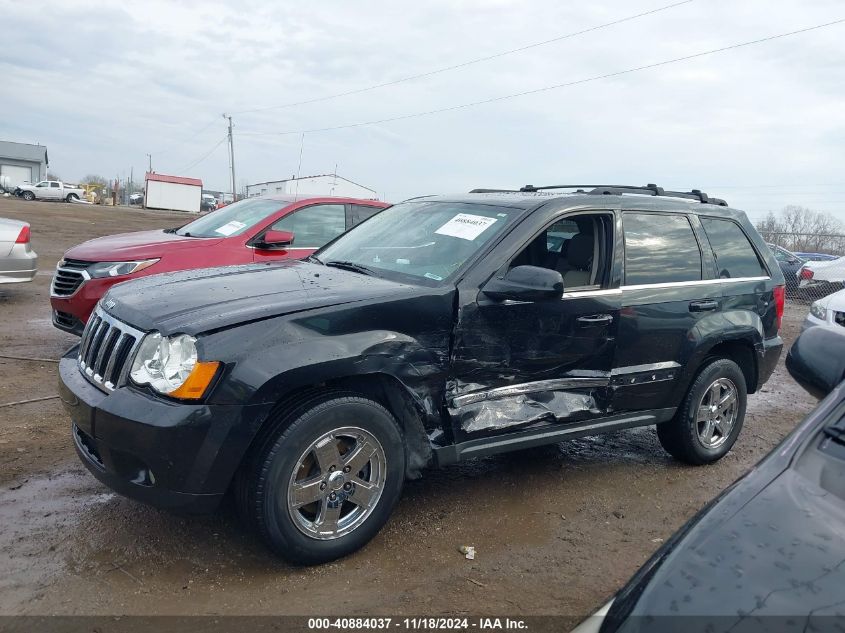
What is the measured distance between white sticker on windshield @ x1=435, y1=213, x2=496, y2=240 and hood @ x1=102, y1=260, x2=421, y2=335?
23.0 inches

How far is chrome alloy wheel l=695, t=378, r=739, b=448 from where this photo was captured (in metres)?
4.92

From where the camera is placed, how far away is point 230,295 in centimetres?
344

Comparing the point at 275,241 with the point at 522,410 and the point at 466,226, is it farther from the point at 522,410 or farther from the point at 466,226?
the point at 522,410

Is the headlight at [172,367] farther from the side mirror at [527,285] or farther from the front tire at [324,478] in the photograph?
the side mirror at [527,285]

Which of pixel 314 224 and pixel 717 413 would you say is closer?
pixel 717 413

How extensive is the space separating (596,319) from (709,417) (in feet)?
4.79

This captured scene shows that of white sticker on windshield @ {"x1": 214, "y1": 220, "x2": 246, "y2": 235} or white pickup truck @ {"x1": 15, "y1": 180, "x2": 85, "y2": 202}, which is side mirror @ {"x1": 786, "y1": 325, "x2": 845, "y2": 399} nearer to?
white sticker on windshield @ {"x1": 214, "y1": 220, "x2": 246, "y2": 235}

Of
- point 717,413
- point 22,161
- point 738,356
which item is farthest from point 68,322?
point 22,161

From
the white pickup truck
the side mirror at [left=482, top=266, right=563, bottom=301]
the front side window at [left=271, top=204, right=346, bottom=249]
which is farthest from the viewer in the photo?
the white pickup truck

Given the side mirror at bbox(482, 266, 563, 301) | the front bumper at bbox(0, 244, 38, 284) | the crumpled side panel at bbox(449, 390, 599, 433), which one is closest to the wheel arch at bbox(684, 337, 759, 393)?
the crumpled side panel at bbox(449, 390, 599, 433)

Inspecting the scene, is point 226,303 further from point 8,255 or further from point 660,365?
point 8,255

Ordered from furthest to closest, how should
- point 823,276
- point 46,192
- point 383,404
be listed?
1. point 46,192
2. point 823,276
3. point 383,404

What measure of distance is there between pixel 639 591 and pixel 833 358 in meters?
1.27

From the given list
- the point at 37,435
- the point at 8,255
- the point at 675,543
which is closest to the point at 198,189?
the point at 8,255
